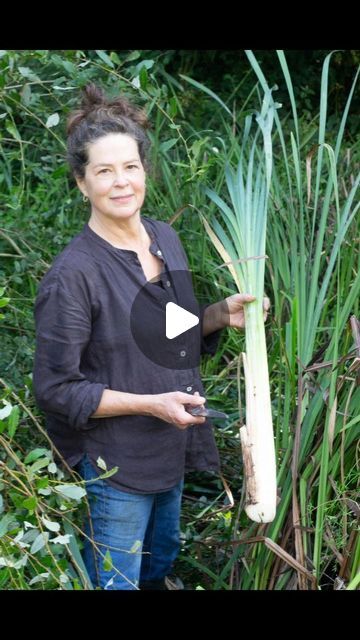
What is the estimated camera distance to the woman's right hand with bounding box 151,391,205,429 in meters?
2.46

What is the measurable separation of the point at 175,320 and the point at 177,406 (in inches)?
12.2

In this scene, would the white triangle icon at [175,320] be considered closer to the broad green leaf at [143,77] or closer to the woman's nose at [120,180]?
the woman's nose at [120,180]

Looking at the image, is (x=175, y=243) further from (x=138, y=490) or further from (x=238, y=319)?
(x=138, y=490)

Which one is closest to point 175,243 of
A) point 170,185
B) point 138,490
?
point 138,490

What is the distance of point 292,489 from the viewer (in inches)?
102

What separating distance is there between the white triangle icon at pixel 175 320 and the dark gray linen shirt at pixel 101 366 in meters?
0.02

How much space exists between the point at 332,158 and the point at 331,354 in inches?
19.4

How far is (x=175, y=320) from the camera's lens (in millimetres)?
2707

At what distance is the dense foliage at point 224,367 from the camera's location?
2.52m

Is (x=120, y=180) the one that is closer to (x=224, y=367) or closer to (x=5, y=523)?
(x=5, y=523)

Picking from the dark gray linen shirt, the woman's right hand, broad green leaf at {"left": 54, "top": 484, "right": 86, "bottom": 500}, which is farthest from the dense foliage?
the woman's right hand

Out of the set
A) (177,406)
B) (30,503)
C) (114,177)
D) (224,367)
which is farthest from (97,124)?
(224,367)

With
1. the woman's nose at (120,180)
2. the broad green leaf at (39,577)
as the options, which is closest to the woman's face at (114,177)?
the woman's nose at (120,180)

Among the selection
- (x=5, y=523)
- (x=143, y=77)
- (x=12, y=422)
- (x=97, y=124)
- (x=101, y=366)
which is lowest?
(x=5, y=523)
